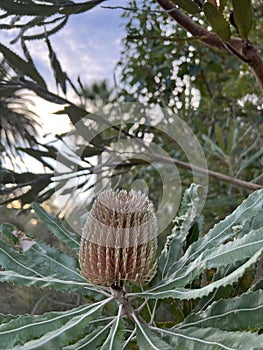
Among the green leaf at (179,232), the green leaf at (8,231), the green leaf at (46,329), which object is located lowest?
the green leaf at (46,329)

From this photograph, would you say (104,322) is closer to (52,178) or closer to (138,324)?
(138,324)

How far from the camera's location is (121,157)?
3.57ft

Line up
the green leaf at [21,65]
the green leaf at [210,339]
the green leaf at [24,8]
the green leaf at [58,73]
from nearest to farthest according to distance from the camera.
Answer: the green leaf at [210,339] < the green leaf at [24,8] < the green leaf at [21,65] < the green leaf at [58,73]

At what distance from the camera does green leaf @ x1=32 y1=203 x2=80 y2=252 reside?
651mm

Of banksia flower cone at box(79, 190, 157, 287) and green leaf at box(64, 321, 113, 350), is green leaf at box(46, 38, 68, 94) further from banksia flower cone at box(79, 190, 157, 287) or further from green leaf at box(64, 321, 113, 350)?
green leaf at box(64, 321, 113, 350)

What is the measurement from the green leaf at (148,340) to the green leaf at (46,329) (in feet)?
0.15

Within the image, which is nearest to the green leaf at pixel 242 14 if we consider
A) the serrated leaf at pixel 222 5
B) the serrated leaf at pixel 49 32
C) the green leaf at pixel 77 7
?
the serrated leaf at pixel 222 5

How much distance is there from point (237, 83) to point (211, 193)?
1.28ft

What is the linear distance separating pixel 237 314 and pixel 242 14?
369mm

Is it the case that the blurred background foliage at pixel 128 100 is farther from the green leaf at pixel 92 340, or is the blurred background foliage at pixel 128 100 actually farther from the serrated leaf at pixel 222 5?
the green leaf at pixel 92 340

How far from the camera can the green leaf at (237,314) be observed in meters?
0.41

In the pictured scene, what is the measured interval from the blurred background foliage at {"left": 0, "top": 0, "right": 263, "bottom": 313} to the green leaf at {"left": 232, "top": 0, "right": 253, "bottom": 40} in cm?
7

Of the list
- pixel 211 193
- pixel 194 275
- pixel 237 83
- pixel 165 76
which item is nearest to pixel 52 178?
pixel 165 76

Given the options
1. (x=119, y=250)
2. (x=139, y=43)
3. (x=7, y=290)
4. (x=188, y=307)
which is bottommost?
(x=7, y=290)
